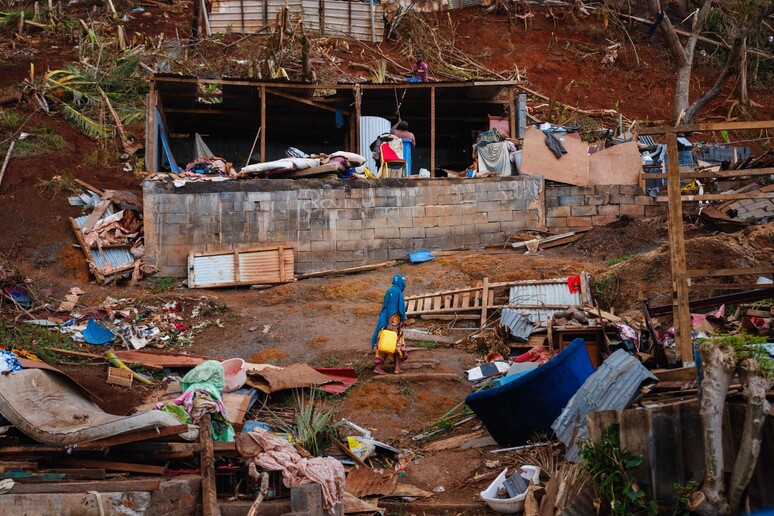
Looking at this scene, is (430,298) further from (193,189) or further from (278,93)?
(278,93)

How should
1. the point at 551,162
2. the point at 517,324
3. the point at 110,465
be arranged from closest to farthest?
the point at 110,465
the point at 517,324
the point at 551,162

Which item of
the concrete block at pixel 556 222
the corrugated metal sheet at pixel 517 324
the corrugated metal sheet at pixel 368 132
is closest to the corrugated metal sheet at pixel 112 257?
the corrugated metal sheet at pixel 368 132

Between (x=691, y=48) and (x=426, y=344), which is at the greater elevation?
(x=691, y=48)

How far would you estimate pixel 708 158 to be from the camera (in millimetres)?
20703

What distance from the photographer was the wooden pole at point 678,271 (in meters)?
7.98

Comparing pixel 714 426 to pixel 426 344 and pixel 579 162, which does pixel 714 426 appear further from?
pixel 579 162

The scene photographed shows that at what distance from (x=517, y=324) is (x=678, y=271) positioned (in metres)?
3.94

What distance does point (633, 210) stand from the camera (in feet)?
54.9

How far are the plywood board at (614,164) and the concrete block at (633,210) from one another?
2.07 ft

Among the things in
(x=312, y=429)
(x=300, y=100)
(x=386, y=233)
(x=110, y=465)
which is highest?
(x=300, y=100)

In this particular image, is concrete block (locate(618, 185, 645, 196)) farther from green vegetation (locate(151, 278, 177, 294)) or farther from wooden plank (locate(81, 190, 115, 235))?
wooden plank (locate(81, 190, 115, 235))

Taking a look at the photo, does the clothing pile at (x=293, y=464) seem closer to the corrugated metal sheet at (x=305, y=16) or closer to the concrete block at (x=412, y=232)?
the concrete block at (x=412, y=232)

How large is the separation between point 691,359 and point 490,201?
351 inches

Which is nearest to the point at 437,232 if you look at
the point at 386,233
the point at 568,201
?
the point at 386,233
